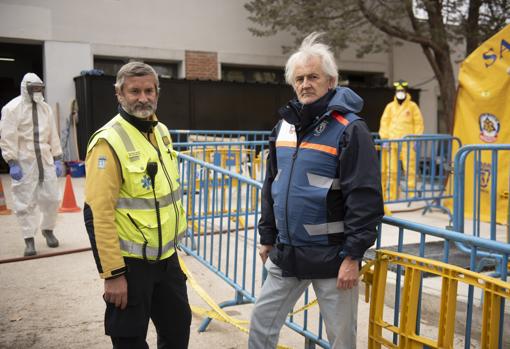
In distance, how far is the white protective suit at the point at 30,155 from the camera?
5.61m

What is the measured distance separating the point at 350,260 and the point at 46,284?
11.8ft

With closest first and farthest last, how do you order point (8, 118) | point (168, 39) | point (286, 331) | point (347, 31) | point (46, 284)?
point (286, 331), point (46, 284), point (8, 118), point (347, 31), point (168, 39)

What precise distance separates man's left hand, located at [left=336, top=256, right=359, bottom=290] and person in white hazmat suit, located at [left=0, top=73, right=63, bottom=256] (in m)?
4.46

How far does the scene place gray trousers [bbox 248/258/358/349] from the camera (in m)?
2.29

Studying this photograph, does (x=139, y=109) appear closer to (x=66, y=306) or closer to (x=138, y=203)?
(x=138, y=203)

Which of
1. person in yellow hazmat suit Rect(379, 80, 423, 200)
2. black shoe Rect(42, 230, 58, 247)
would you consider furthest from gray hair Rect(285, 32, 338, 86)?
person in yellow hazmat suit Rect(379, 80, 423, 200)

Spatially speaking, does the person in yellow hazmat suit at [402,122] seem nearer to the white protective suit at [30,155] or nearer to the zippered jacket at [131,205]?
the white protective suit at [30,155]

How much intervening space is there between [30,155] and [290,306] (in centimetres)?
436

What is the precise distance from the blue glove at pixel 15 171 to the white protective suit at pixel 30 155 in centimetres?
5

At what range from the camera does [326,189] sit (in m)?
2.21

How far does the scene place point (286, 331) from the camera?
3.77 meters

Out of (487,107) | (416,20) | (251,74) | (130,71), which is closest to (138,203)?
(130,71)

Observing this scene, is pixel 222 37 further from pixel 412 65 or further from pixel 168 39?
pixel 412 65

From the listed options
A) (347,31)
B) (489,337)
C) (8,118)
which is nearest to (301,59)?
(489,337)
